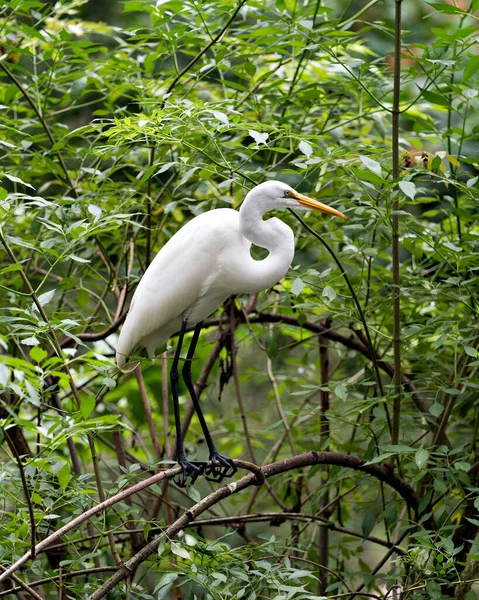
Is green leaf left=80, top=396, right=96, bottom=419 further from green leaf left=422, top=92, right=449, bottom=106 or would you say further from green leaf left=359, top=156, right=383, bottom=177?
green leaf left=422, top=92, right=449, bottom=106

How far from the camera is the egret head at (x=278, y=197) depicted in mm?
1589

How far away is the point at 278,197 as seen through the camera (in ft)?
5.27

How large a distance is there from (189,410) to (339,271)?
62cm

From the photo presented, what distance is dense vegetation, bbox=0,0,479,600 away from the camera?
4.76 ft

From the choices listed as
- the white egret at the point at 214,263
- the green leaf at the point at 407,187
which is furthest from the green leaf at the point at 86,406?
the green leaf at the point at 407,187

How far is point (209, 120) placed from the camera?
165 cm

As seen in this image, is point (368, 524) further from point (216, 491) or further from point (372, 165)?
point (372, 165)

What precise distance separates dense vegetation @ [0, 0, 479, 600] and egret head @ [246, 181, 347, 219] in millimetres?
37

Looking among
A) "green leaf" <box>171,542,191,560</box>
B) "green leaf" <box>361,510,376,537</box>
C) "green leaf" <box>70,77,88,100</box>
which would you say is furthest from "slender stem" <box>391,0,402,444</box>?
"green leaf" <box>70,77,88,100</box>

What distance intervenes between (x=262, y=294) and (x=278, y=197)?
74cm

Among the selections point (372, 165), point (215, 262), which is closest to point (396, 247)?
point (372, 165)

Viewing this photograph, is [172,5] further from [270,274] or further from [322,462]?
[322,462]

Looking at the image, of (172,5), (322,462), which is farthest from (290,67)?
(322,462)

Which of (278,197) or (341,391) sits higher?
(278,197)
